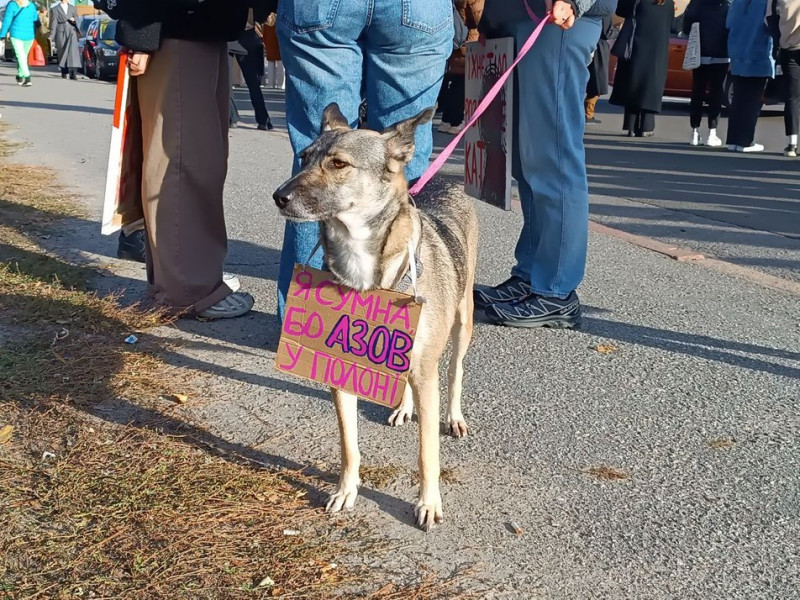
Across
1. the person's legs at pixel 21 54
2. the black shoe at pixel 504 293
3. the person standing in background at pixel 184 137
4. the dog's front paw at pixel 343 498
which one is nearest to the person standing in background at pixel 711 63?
the black shoe at pixel 504 293

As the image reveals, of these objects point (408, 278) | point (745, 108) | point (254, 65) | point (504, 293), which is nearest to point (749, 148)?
point (745, 108)

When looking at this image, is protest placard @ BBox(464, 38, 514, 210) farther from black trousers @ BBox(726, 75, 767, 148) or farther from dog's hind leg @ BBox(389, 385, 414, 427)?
black trousers @ BBox(726, 75, 767, 148)

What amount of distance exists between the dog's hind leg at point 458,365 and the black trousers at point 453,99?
9695mm

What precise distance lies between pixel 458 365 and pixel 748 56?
9.67m

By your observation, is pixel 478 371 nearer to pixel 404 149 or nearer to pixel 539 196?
pixel 539 196

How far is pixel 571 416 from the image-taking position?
359cm

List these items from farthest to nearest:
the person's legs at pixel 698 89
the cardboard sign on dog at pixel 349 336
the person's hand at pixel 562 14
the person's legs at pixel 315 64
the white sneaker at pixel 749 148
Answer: the person's legs at pixel 698 89 < the white sneaker at pixel 749 148 < the person's hand at pixel 562 14 < the person's legs at pixel 315 64 < the cardboard sign on dog at pixel 349 336

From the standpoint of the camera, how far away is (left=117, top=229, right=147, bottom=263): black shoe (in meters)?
5.58

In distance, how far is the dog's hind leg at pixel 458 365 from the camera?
345cm

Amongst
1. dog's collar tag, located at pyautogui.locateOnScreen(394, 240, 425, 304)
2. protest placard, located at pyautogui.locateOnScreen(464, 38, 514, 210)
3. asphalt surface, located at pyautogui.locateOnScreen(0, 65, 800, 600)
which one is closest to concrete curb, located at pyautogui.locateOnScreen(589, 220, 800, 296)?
asphalt surface, located at pyautogui.locateOnScreen(0, 65, 800, 600)

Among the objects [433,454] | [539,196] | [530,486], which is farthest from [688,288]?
[433,454]

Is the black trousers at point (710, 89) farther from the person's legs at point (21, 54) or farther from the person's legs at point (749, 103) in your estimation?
the person's legs at point (21, 54)

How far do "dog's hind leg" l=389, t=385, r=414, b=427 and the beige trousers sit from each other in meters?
1.51

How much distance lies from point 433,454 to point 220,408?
115 centimetres
